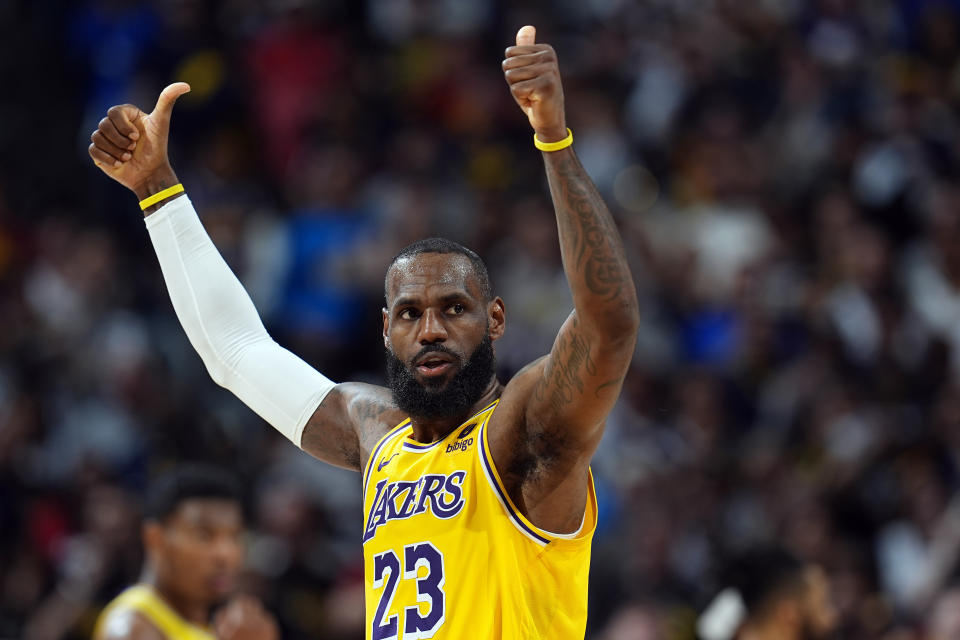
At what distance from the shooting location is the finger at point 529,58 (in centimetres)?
412

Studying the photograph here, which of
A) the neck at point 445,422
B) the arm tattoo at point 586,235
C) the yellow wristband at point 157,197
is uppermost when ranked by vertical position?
the arm tattoo at point 586,235

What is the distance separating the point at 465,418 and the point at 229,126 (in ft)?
28.5

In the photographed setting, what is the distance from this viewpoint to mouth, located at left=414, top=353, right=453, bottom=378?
468cm

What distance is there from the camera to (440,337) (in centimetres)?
468

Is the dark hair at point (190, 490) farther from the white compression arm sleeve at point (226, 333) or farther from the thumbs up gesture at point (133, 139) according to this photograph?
the thumbs up gesture at point (133, 139)

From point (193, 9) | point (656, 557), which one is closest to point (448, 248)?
point (656, 557)

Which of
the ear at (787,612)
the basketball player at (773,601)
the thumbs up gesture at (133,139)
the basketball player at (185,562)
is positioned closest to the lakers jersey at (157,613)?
the basketball player at (185,562)

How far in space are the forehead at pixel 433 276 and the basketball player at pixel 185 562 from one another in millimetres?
2547

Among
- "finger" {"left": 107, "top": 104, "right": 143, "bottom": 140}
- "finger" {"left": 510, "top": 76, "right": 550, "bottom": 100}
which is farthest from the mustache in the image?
"finger" {"left": 107, "top": 104, "right": 143, "bottom": 140}

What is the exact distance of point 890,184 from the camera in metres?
10.8

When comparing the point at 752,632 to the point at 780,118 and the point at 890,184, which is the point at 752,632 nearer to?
the point at 890,184

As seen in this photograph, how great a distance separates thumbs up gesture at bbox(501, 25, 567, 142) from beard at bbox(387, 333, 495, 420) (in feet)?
2.98

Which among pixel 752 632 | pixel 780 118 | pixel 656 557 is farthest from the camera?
pixel 780 118

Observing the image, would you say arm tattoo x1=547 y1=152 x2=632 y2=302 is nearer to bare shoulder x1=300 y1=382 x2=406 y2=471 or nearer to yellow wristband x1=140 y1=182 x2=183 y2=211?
bare shoulder x1=300 y1=382 x2=406 y2=471
